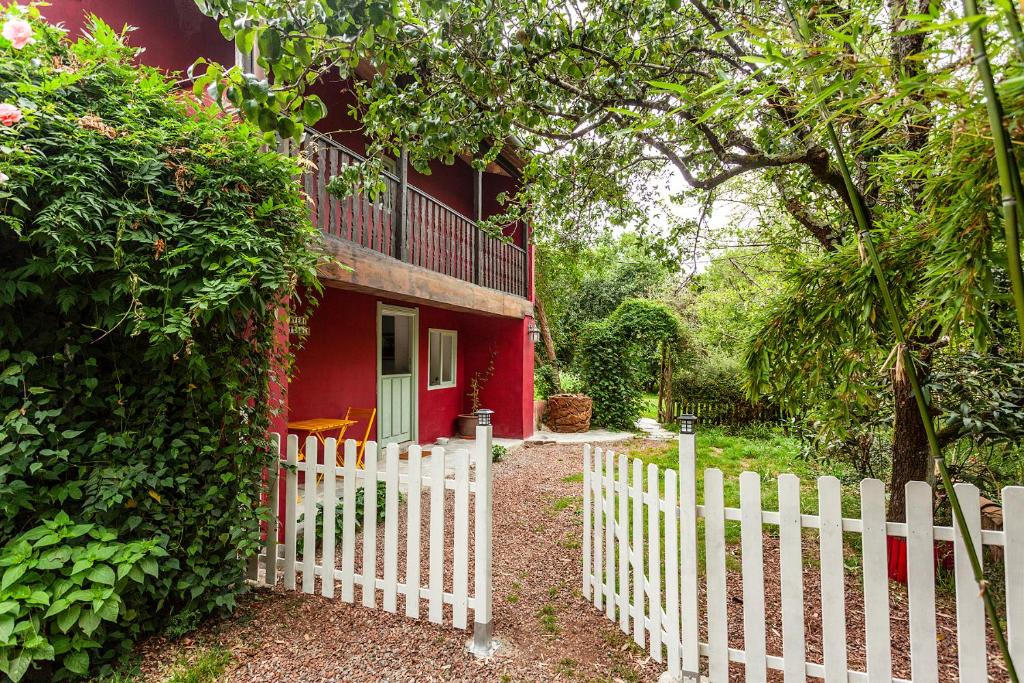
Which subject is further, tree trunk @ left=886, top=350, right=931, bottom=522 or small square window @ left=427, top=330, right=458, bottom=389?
small square window @ left=427, top=330, right=458, bottom=389

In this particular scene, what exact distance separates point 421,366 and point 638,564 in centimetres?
606

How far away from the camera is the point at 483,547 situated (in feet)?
8.82

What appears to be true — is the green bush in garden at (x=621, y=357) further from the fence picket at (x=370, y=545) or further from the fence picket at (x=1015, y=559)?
the fence picket at (x=1015, y=559)

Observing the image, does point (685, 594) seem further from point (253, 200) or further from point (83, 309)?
point (83, 309)

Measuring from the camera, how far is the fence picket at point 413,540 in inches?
112

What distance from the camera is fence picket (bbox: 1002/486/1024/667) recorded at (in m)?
1.88

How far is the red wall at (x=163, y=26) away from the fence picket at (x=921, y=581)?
5.90m

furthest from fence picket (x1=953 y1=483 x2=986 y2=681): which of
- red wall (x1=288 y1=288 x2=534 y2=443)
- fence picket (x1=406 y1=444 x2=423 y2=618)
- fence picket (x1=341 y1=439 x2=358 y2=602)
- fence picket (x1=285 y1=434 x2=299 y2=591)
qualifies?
red wall (x1=288 y1=288 x2=534 y2=443)

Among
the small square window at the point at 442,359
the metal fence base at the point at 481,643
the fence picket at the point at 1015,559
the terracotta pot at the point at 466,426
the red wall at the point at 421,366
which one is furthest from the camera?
the terracotta pot at the point at 466,426

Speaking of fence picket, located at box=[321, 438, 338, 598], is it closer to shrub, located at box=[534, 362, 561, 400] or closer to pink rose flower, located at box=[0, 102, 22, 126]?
pink rose flower, located at box=[0, 102, 22, 126]

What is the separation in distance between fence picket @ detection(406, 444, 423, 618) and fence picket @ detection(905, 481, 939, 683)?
93.8 inches

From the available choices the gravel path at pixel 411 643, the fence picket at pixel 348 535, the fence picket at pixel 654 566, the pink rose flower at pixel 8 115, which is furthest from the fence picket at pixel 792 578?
the pink rose flower at pixel 8 115

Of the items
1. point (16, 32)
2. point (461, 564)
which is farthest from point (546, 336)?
point (16, 32)

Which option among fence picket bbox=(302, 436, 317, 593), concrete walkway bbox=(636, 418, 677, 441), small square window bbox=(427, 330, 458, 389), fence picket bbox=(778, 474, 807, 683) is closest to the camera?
fence picket bbox=(778, 474, 807, 683)
